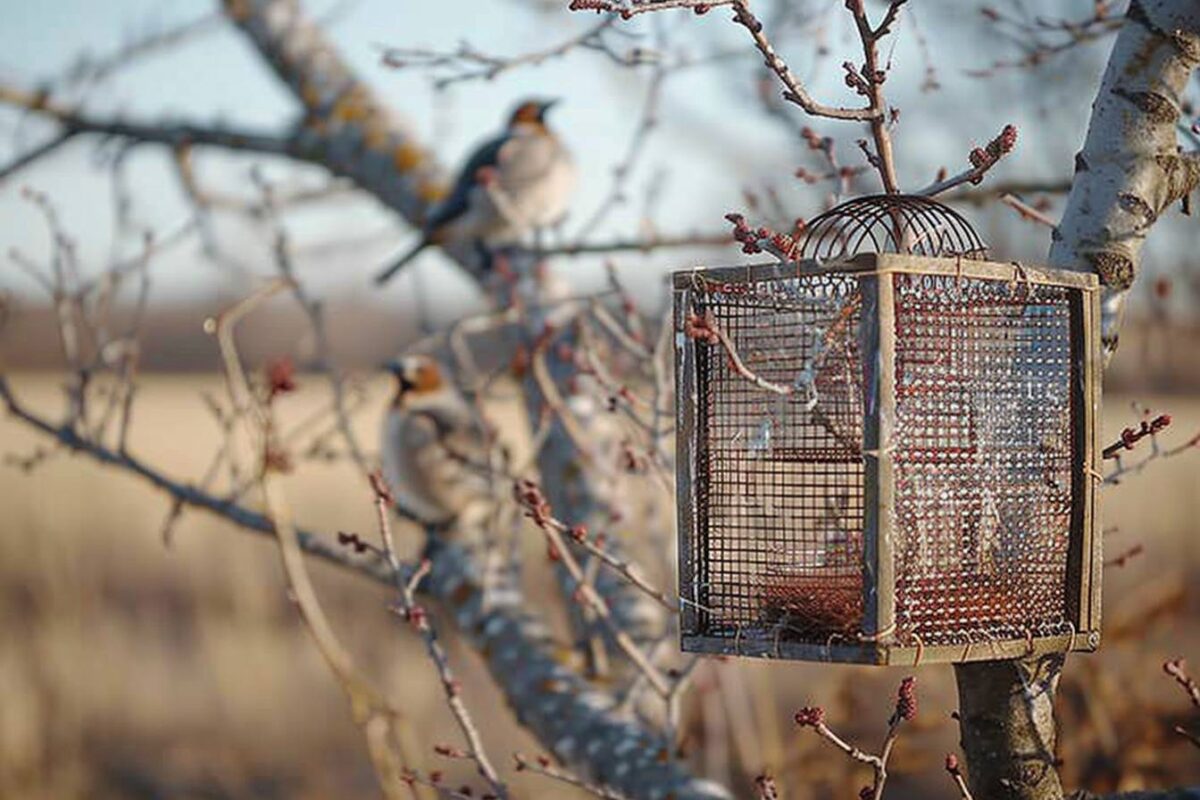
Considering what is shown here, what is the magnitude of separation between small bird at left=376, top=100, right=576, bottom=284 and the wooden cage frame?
3075 millimetres

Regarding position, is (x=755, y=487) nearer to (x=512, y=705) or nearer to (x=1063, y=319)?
(x=1063, y=319)

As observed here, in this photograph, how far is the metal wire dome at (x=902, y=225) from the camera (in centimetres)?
225

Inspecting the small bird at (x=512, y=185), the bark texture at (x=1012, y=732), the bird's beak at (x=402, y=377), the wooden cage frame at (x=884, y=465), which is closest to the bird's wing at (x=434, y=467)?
the bird's beak at (x=402, y=377)

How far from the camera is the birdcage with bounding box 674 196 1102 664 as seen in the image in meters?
2.28

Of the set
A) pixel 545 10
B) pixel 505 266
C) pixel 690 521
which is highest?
pixel 545 10

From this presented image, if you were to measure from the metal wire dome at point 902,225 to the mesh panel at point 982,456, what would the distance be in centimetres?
9

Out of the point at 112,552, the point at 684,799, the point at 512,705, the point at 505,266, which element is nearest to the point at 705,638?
the point at 684,799

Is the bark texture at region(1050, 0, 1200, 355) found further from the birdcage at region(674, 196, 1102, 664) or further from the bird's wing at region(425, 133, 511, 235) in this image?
the bird's wing at region(425, 133, 511, 235)

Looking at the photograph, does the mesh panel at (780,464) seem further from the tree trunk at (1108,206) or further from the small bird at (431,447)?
the small bird at (431,447)

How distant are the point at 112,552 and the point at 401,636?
2600mm

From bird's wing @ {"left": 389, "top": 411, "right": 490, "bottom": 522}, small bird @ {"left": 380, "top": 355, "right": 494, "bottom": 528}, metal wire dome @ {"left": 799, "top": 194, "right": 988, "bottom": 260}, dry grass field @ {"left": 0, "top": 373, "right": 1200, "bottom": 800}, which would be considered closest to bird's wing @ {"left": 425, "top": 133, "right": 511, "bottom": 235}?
small bird @ {"left": 380, "top": 355, "right": 494, "bottom": 528}

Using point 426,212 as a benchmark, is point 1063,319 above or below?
below

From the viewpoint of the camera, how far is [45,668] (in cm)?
914

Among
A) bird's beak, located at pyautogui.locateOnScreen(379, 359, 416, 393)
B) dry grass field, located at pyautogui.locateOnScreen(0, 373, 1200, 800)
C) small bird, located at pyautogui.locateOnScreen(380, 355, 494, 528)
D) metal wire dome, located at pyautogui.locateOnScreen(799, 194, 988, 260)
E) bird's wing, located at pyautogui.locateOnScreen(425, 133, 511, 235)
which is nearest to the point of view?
metal wire dome, located at pyautogui.locateOnScreen(799, 194, 988, 260)
